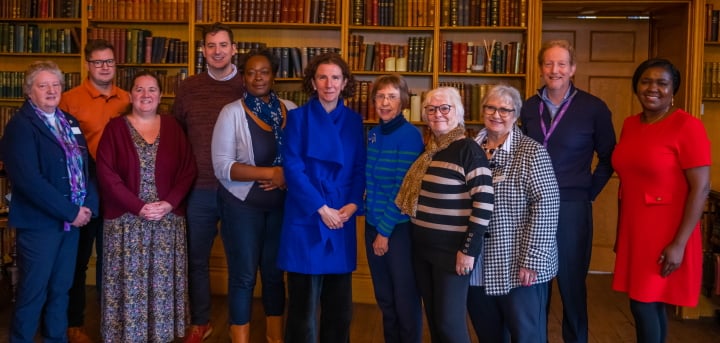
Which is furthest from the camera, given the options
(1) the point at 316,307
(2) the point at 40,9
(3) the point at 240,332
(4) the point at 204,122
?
(2) the point at 40,9

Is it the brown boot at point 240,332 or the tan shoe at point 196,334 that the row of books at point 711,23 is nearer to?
the brown boot at point 240,332

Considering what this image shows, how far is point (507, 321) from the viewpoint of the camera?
2.97 metres

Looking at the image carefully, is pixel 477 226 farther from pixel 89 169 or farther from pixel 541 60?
pixel 89 169

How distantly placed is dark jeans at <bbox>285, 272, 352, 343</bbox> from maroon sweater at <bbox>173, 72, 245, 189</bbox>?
851 mm

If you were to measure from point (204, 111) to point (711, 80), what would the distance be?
12.1 ft

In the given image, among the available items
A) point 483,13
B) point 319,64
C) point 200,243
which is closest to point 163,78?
point 200,243

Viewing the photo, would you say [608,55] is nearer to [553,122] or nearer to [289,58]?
[289,58]

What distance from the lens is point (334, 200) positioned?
3119mm

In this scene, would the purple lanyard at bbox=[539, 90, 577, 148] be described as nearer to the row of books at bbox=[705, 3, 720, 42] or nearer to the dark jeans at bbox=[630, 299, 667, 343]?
the dark jeans at bbox=[630, 299, 667, 343]

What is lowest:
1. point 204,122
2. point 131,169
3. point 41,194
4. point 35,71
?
point 41,194

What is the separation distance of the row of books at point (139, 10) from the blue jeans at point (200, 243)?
89.4 inches

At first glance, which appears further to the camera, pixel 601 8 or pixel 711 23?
pixel 601 8

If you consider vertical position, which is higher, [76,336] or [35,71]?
[35,71]

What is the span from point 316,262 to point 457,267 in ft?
2.13
